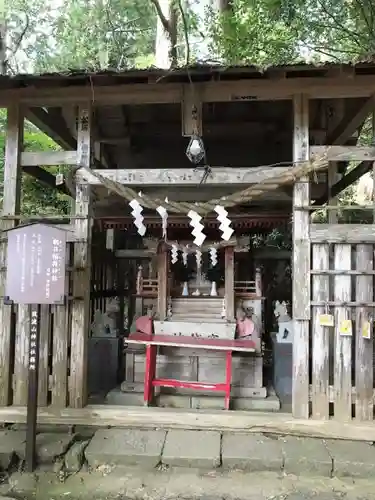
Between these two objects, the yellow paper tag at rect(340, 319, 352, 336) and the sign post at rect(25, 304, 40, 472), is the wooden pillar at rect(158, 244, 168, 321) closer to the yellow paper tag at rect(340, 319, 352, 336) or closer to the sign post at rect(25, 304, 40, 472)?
the sign post at rect(25, 304, 40, 472)

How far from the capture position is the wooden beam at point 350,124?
587cm

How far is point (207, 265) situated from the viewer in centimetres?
803

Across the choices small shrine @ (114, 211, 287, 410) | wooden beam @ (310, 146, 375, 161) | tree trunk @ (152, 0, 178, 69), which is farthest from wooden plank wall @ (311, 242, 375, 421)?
tree trunk @ (152, 0, 178, 69)

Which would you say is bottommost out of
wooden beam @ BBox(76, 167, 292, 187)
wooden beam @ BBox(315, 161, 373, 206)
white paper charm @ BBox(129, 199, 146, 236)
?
white paper charm @ BBox(129, 199, 146, 236)

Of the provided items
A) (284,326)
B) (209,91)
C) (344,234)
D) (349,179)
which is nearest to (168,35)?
(349,179)

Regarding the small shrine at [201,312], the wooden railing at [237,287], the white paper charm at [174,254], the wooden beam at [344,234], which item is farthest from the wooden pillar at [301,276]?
the white paper charm at [174,254]

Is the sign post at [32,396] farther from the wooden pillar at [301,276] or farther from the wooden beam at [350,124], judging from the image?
the wooden beam at [350,124]

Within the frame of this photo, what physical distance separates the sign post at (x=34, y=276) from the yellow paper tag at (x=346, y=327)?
3.34 metres

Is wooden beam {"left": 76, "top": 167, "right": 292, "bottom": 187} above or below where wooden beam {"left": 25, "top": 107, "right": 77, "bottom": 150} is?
below

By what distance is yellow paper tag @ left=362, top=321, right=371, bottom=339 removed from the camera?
5211mm

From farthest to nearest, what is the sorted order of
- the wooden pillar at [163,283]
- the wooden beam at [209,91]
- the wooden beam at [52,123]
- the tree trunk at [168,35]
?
the tree trunk at [168,35], the wooden pillar at [163,283], the wooden beam at [52,123], the wooden beam at [209,91]

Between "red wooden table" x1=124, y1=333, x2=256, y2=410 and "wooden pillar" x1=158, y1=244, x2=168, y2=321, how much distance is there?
61 centimetres

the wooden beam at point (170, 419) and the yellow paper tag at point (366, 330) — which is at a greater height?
the yellow paper tag at point (366, 330)

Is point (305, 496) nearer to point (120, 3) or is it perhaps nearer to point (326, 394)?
point (326, 394)
